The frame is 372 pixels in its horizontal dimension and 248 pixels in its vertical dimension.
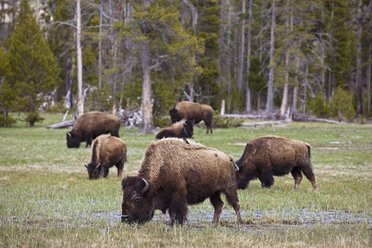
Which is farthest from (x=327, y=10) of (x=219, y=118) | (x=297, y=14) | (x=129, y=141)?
(x=129, y=141)

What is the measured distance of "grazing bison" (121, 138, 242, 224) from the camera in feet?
23.3

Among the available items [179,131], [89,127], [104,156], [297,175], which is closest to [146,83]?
[179,131]

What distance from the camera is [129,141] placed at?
25.3 metres

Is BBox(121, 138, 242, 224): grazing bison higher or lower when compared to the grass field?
higher

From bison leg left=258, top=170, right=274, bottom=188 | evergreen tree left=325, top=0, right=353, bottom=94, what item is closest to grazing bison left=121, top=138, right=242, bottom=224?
bison leg left=258, top=170, right=274, bottom=188

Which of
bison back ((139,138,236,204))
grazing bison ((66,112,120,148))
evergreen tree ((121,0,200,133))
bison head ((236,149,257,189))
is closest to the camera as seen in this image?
bison back ((139,138,236,204))

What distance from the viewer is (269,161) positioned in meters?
11.5

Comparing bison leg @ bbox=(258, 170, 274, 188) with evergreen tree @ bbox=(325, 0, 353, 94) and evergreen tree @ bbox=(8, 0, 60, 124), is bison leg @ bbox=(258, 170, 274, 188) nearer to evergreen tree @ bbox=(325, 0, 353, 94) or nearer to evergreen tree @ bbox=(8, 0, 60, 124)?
evergreen tree @ bbox=(8, 0, 60, 124)

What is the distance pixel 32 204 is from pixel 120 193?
7.23 feet

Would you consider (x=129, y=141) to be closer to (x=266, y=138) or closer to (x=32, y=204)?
(x=266, y=138)

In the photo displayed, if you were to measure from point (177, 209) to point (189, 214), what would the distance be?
1.60 metres

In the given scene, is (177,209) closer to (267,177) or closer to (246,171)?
(246,171)

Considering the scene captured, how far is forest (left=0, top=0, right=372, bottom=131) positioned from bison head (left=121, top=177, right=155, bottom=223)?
22.4 meters

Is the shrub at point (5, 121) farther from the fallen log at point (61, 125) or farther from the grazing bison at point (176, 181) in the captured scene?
the grazing bison at point (176, 181)
